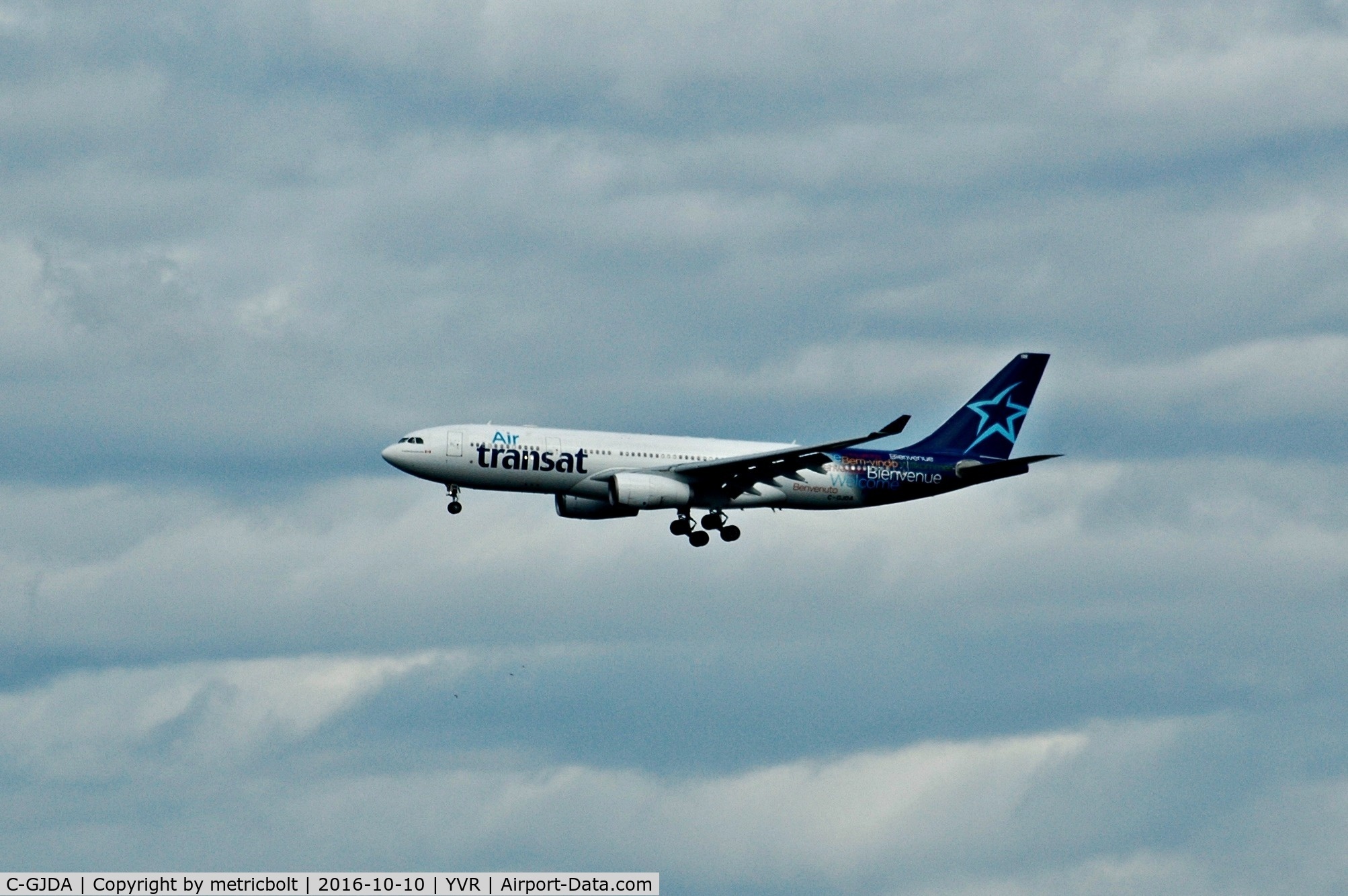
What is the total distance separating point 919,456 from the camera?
117 m

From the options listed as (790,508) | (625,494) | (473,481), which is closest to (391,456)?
(473,481)

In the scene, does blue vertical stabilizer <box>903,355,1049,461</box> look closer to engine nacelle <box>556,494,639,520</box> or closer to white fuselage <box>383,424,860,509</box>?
white fuselage <box>383,424,860,509</box>

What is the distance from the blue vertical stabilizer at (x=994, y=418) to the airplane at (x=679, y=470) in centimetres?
124

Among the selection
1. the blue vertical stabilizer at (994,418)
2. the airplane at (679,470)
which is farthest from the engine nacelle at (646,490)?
the blue vertical stabilizer at (994,418)

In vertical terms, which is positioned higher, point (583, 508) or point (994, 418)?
point (994, 418)

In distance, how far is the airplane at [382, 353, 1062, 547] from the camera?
108500 millimetres

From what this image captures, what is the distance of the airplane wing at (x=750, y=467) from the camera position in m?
108

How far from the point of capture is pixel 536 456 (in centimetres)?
10888

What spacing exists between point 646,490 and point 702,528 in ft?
21.2

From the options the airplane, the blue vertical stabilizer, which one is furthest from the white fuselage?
the blue vertical stabilizer

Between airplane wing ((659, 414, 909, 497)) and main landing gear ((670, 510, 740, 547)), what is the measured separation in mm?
2440

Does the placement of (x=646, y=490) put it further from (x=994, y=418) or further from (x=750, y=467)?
(x=994, y=418)

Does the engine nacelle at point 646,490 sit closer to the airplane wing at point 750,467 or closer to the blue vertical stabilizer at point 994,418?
the airplane wing at point 750,467

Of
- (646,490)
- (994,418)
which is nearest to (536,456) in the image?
(646,490)
